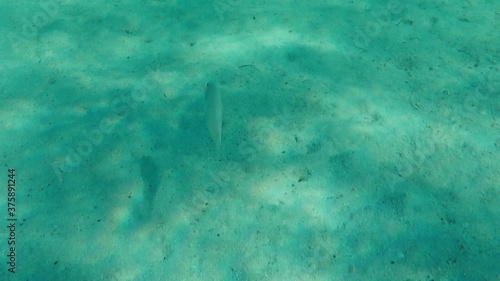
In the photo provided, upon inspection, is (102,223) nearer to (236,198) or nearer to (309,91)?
(236,198)

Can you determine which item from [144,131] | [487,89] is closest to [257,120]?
[144,131]

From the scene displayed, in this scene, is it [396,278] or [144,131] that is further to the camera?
[144,131]

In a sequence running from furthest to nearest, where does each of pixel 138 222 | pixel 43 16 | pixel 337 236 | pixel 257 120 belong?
pixel 43 16 → pixel 257 120 → pixel 138 222 → pixel 337 236

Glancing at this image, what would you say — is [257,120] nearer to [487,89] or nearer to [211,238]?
[211,238]

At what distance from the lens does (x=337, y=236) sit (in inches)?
107

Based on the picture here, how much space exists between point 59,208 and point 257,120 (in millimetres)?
1966

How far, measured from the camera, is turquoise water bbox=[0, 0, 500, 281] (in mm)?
2684

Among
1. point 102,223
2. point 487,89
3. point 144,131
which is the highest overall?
point 487,89

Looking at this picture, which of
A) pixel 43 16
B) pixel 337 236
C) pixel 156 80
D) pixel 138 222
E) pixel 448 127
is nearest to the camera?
pixel 337 236

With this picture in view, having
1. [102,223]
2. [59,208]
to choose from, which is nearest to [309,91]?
[102,223]

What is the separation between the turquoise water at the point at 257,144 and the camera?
268 cm

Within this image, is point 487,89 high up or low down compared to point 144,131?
up

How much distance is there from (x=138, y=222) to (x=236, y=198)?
85 centimetres

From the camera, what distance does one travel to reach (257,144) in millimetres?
3275
